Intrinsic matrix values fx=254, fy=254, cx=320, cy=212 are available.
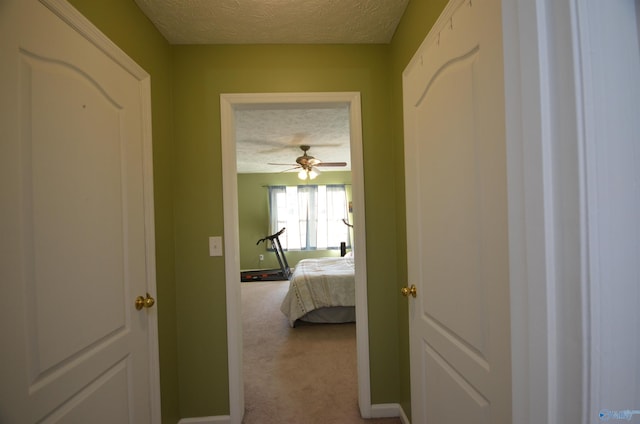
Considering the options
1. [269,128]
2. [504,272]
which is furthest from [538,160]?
[269,128]

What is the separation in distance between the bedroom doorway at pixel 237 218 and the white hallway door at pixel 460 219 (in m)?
0.45

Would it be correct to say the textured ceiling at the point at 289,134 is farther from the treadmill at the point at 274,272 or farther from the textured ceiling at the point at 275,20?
the treadmill at the point at 274,272

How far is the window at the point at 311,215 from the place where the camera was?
6.42m

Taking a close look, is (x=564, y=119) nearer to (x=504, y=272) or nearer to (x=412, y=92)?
(x=504, y=272)

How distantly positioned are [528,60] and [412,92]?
2.69 feet

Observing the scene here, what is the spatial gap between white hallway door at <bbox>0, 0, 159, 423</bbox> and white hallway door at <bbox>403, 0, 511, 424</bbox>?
4.09 ft

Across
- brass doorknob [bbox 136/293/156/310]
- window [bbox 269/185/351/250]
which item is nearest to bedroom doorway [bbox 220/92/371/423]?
brass doorknob [bbox 136/293/156/310]

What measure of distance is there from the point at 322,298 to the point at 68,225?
2.70 m

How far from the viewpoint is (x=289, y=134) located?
3.50 m

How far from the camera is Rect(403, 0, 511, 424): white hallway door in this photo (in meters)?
0.64

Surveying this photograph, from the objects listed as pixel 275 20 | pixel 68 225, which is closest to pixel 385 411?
pixel 68 225

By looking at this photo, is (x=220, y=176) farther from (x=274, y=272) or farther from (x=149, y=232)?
(x=274, y=272)

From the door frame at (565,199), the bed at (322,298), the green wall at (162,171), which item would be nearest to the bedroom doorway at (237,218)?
the green wall at (162,171)

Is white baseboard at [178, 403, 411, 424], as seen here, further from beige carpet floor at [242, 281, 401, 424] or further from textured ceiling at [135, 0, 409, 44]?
textured ceiling at [135, 0, 409, 44]
